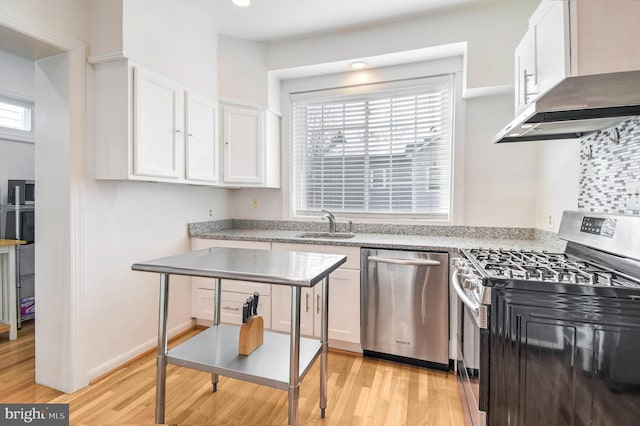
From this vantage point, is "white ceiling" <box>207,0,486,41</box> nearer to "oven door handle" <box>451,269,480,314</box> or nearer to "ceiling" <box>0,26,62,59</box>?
"ceiling" <box>0,26,62,59</box>

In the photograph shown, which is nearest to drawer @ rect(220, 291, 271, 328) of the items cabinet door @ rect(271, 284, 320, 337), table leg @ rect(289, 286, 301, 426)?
cabinet door @ rect(271, 284, 320, 337)

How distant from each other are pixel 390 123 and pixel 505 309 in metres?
2.12

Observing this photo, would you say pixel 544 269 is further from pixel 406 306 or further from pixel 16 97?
pixel 16 97

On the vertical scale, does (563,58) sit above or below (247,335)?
above

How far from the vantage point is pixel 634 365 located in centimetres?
108

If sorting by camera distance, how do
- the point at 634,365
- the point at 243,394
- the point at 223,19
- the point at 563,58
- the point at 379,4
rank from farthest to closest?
the point at 223,19, the point at 379,4, the point at 243,394, the point at 563,58, the point at 634,365

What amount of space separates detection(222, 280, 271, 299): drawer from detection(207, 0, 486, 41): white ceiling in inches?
86.5

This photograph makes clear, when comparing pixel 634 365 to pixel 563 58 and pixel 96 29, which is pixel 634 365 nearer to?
pixel 563 58

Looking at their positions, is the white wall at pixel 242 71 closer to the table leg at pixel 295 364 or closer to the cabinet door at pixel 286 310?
the cabinet door at pixel 286 310

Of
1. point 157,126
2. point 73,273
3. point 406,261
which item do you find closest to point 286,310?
point 406,261

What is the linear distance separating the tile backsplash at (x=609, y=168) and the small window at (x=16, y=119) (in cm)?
503

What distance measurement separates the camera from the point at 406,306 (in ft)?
7.50

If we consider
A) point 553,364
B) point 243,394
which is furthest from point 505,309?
point 243,394

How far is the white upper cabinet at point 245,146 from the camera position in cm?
292
